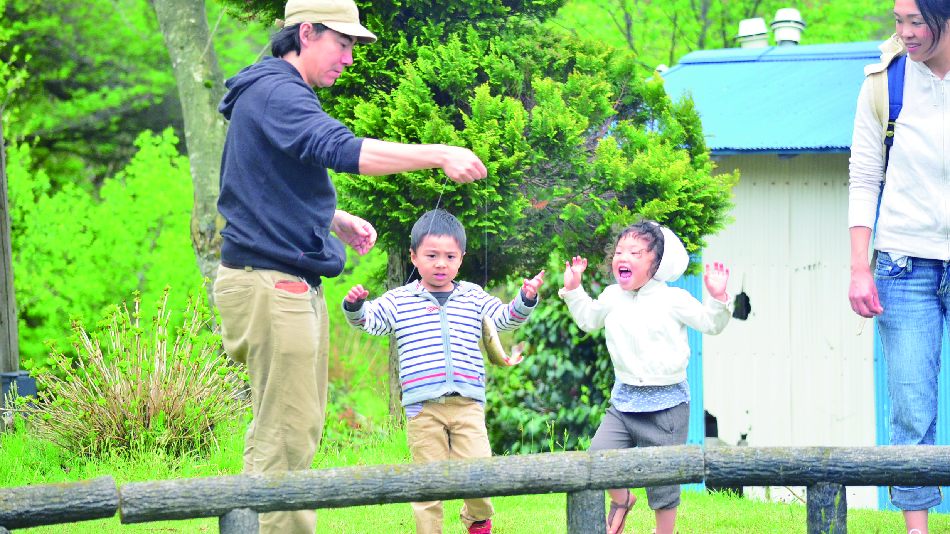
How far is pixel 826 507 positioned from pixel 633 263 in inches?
52.0

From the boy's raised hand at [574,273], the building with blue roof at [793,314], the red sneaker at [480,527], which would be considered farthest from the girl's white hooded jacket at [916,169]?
the building with blue roof at [793,314]

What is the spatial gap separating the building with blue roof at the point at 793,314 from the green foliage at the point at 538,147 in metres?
1.94

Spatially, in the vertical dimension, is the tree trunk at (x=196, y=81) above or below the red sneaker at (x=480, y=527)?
above

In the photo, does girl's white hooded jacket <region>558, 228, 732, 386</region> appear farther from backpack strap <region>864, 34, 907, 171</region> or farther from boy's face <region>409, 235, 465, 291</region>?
backpack strap <region>864, 34, 907, 171</region>

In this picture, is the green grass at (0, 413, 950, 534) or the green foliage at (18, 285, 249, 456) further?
the green foliage at (18, 285, 249, 456)

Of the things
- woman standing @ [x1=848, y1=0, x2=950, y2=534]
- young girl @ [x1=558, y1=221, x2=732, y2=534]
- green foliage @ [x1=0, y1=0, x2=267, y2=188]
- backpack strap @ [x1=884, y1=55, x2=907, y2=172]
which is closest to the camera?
woman standing @ [x1=848, y1=0, x2=950, y2=534]

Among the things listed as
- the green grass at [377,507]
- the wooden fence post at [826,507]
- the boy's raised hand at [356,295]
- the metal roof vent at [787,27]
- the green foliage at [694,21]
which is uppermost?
the green foliage at [694,21]

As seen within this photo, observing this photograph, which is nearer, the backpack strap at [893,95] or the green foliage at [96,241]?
the backpack strap at [893,95]

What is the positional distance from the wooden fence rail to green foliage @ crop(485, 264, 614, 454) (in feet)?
11.4

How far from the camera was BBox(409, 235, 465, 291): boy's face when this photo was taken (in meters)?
4.09

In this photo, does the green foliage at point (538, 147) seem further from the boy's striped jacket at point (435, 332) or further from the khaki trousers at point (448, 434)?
the khaki trousers at point (448, 434)

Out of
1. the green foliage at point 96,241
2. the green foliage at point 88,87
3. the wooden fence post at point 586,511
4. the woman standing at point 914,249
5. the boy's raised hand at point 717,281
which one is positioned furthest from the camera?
the green foliage at point 88,87

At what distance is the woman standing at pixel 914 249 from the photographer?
134 inches

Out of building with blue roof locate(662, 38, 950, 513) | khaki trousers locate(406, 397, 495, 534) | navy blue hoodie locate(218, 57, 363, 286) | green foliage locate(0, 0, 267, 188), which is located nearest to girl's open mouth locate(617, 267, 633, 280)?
khaki trousers locate(406, 397, 495, 534)
